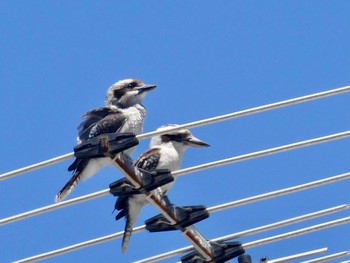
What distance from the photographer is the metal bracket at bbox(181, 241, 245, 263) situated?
23.8 feet

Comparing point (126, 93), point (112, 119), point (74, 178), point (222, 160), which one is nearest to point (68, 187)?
point (74, 178)

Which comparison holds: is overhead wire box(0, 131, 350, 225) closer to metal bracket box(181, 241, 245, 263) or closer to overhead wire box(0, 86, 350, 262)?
overhead wire box(0, 86, 350, 262)

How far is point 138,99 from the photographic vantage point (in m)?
11.5

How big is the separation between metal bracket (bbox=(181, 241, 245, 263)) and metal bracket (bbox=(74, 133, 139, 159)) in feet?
3.07

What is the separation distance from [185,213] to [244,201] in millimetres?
391

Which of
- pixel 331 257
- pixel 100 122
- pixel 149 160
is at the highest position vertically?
pixel 100 122

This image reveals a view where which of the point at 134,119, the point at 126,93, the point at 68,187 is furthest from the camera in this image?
the point at 126,93

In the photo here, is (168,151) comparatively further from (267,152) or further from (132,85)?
(267,152)

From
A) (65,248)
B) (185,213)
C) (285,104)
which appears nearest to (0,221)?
(65,248)

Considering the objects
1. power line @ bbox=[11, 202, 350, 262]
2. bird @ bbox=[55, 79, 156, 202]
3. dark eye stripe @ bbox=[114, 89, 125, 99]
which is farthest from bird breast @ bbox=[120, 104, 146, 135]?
power line @ bbox=[11, 202, 350, 262]

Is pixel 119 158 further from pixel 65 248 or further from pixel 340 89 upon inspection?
pixel 340 89

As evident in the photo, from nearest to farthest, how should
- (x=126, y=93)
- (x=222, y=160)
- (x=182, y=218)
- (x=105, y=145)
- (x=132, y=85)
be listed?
(x=105, y=145) < (x=222, y=160) < (x=182, y=218) < (x=126, y=93) < (x=132, y=85)

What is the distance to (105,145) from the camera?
680 cm

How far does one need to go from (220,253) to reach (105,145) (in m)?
1.12
